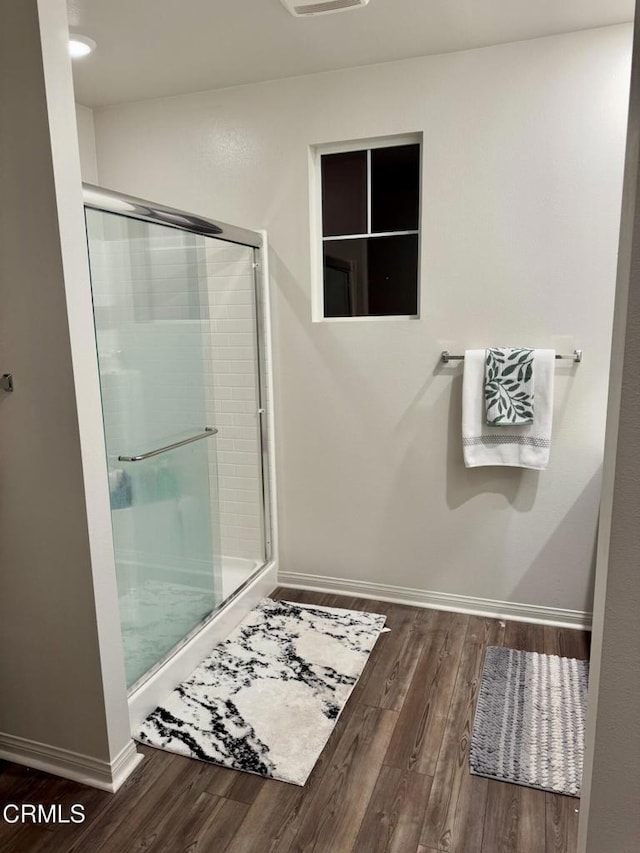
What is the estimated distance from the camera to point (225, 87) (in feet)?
9.20

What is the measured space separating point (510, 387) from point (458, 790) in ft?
4.82

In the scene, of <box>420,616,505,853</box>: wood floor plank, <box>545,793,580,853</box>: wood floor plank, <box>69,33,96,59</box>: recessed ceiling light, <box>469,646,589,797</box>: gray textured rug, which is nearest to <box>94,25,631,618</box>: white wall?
<box>469,646,589,797</box>: gray textured rug

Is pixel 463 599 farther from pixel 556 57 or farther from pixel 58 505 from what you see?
pixel 556 57

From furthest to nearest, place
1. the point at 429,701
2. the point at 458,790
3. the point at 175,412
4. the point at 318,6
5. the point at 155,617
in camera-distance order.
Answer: the point at 175,412 → the point at 155,617 → the point at 429,701 → the point at 318,6 → the point at 458,790

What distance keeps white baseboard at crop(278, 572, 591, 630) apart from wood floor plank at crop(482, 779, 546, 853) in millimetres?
1045

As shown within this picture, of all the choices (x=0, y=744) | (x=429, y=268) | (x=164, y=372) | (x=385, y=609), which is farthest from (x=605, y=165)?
(x=0, y=744)

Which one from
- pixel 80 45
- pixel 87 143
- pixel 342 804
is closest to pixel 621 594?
pixel 342 804

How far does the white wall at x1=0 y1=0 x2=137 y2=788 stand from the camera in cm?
154

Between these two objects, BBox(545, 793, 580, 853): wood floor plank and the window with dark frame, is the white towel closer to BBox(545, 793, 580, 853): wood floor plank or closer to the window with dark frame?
the window with dark frame

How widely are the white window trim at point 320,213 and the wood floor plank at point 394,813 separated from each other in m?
1.78

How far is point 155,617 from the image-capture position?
7.60 ft

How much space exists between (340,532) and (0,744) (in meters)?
1.62

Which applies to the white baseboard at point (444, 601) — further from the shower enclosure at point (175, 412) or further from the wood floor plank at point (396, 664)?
the shower enclosure at point (175, 412)

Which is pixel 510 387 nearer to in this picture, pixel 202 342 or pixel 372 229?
pixel 372 229
